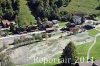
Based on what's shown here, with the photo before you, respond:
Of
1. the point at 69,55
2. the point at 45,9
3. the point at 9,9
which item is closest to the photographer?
the point at 69,55

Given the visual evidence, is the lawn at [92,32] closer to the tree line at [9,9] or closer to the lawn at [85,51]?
the lawn at [85,51]

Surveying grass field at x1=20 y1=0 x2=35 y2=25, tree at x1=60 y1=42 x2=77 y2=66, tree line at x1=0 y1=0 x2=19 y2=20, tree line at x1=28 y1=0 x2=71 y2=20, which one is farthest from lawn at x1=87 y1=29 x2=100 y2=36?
tree at x1=60 y1=42 x2=77 y2=66

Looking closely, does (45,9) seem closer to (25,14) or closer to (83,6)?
(25,14)

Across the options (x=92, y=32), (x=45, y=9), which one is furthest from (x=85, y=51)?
(x=45, y=9)

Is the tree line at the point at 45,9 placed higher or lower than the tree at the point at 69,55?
higher

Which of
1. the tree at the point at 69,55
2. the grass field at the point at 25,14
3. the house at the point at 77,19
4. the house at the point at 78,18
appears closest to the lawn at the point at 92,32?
the house at the point at 78,18
